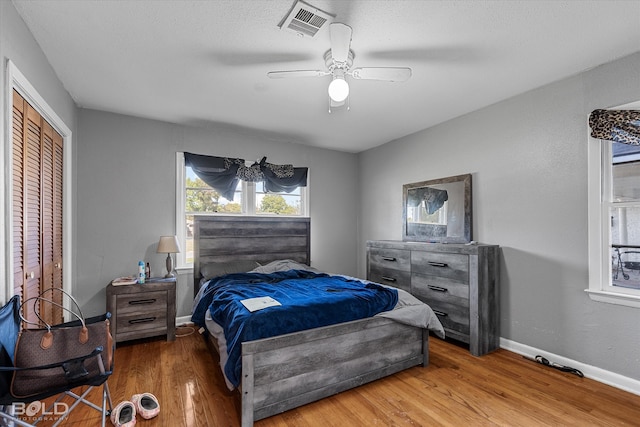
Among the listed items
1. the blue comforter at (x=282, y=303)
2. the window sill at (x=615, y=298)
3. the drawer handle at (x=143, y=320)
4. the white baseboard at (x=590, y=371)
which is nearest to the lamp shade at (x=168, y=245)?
the blue comforter at (x=282, y=303)

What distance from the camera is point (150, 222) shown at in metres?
3.62

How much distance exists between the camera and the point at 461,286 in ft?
10.1

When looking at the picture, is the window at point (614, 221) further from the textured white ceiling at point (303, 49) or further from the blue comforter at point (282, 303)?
the blue comforter at point (282, 303)

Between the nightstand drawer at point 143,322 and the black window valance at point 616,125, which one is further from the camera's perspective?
the nightstand drawer at point 143,322

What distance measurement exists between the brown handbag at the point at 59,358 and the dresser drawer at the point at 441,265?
2899 millimetres

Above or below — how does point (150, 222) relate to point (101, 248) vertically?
above

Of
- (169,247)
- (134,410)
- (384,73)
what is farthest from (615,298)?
(169,247)

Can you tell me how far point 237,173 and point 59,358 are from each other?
2.78m

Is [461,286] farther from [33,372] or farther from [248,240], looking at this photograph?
[33,372]

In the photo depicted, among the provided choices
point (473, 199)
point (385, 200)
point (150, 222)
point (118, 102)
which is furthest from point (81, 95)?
point (473, 199)

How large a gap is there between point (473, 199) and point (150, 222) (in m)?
3.71

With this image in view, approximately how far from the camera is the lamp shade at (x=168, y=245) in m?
3.40

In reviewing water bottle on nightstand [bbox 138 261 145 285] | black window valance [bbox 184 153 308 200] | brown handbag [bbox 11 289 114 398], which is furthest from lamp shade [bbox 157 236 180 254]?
brown handbag [bbox 11 289 114 398]

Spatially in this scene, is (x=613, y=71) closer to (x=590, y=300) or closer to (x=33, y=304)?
(x=590, y=300)
